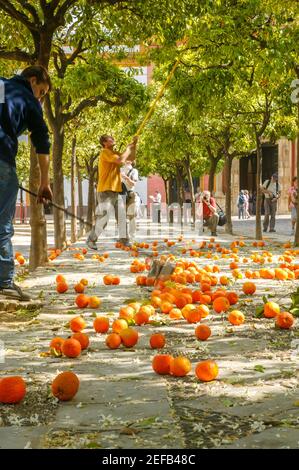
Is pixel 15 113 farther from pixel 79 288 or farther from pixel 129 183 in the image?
pixel 129 183

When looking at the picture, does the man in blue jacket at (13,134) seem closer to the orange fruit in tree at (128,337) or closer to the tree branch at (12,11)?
the orange fruit in tree at (128,337)

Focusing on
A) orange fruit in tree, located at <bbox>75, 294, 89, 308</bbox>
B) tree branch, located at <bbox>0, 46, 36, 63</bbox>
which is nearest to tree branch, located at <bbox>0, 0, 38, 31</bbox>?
tree branch, located at <bbox>0, 46, 36, 63</bbox>

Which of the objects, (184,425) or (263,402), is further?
(263,402)

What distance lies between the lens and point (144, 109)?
49.0 ft

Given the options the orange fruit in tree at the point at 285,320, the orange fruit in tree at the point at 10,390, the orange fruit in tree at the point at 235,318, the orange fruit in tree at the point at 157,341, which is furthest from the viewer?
the orange fruit in tree at the point at 235,318

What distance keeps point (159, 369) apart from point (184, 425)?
992 mm

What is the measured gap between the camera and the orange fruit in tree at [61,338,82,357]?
184 inches

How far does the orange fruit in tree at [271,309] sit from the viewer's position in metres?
6.14

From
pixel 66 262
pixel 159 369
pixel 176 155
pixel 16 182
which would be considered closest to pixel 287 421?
pixel 159 369

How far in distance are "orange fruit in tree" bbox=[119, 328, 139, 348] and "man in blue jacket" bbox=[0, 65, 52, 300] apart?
1.84 m

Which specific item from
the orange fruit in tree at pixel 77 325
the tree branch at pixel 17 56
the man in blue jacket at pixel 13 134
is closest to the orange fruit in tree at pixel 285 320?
the orange fruit in tree at pixel 77 325

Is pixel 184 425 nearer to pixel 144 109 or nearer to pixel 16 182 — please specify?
pixel 16 182

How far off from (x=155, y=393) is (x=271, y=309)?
2.57m

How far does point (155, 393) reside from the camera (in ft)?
12.5
